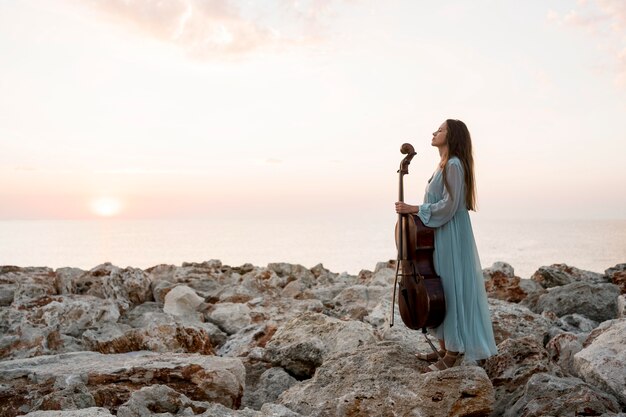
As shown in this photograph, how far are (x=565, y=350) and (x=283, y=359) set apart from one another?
2994mm

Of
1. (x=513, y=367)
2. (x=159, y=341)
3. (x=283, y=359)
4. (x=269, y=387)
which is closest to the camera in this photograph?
(x=513, y=367)

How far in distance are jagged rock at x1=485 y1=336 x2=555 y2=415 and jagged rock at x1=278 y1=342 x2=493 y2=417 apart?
56 cm

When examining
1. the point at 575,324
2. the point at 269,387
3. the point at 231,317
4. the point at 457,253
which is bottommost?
the point at 269,387

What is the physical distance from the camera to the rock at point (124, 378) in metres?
5.06

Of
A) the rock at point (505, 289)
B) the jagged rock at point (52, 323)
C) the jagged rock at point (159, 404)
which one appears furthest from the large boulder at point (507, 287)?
the jagged rock at point (159, 404)

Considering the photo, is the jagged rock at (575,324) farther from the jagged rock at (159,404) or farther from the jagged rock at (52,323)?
the jagged rock at (52,323)

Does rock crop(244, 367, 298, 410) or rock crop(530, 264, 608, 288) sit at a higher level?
rock crop(530, 264, 608, 288)

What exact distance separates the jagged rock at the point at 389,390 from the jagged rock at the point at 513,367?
557 millimetres

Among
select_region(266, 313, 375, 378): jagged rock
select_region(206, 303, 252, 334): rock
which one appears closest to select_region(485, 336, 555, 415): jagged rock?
select_region(266, 313, 375, 378): jagged rock

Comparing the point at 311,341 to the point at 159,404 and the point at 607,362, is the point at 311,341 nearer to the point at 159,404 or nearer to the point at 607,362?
the point at 159,404

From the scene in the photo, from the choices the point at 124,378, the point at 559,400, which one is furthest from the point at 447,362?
the point at 124,378

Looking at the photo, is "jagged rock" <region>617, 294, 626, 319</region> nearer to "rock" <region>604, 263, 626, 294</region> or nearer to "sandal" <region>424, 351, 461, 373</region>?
"rock" <region>604, 263, 626, 294</region>

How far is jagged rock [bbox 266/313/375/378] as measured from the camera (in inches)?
249

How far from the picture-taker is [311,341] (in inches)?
254
